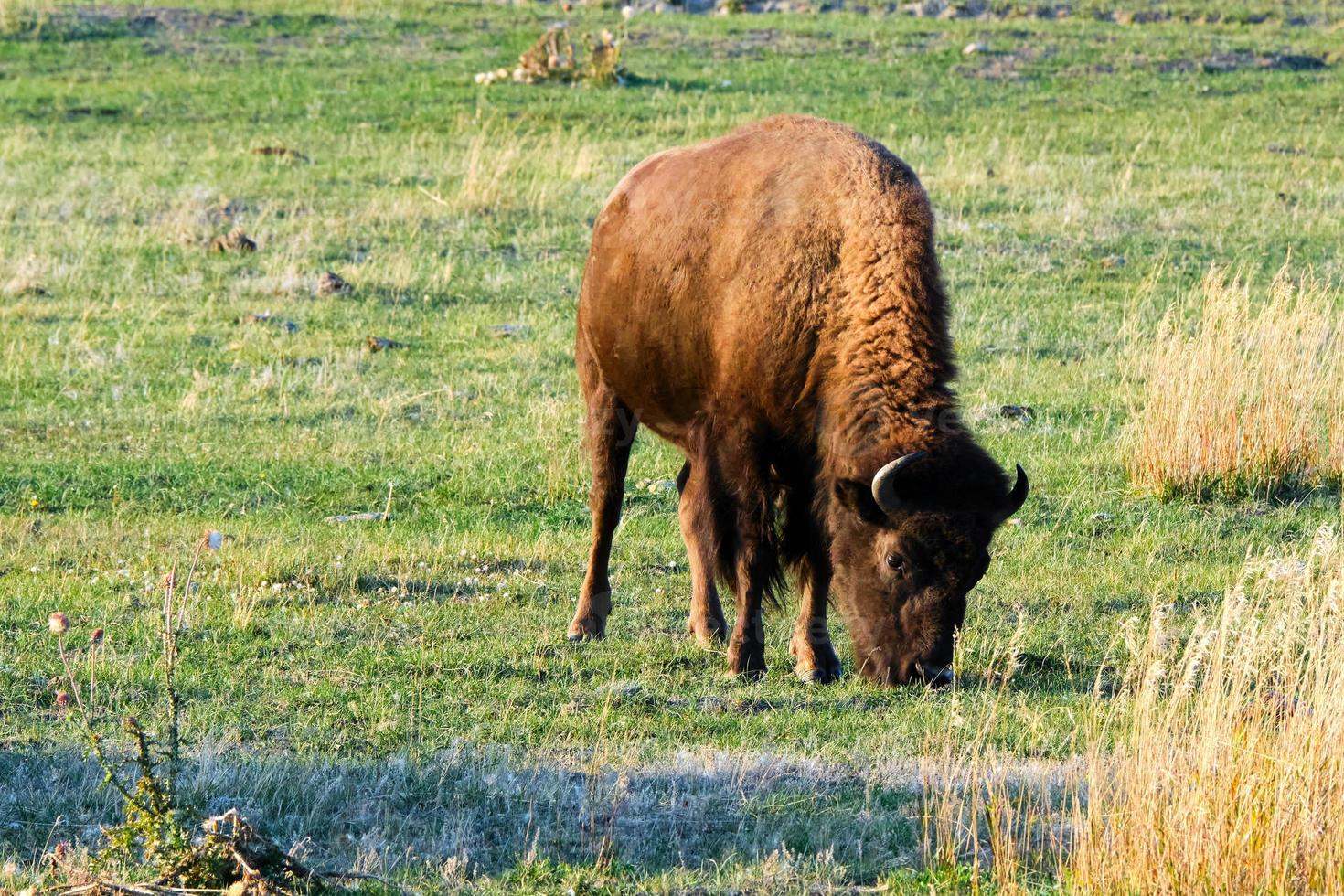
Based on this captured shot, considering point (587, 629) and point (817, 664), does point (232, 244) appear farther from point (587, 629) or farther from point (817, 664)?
point (817, 664)

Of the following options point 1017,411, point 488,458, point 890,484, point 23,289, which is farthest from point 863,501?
point 23,289

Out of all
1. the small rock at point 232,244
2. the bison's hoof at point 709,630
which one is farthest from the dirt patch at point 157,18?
the bison's hoof at point 709,630

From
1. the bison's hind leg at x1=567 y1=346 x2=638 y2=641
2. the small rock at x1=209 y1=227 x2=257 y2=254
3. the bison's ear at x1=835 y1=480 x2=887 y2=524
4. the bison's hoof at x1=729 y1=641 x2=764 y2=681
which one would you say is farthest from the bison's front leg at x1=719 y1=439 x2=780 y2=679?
the small rock at x1=209 y1=227 x2=257 y2=254

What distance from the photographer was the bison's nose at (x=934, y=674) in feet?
20.9

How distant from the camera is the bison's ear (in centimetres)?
640

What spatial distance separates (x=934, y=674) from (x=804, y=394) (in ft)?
4.28

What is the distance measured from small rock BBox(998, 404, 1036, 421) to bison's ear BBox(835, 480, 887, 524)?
5.05m

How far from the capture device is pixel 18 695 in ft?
21.1

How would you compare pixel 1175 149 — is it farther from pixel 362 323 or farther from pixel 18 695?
pixel 18 695

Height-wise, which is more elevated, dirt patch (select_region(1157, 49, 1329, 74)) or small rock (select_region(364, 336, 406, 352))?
dirt patch (select_region(1157, 49, 1329, 74))

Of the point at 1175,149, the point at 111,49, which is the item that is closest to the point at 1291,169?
the point at 1175,149

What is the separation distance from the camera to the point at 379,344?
13.1 meters

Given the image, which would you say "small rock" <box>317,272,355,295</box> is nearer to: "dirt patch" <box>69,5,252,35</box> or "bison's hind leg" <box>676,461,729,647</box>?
"bison's hind leg" <box>676,461,729,647</box>

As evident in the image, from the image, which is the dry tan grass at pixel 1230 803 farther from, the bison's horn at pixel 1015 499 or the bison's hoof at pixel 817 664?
the bison's hoof at pixel 817 664
